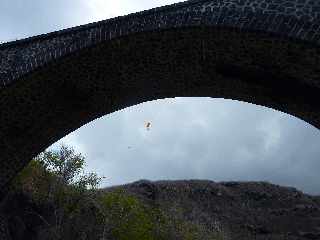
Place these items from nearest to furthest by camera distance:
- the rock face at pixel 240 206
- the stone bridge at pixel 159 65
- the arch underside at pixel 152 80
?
the stone bridge at pixel 159 65 → the arch underside at pixel 152 80 → the rock face at pixel 240 206

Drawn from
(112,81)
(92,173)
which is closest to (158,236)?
(92,173)

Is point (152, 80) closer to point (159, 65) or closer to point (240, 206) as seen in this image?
point (159, 65)

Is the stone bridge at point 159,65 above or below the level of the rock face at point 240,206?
below

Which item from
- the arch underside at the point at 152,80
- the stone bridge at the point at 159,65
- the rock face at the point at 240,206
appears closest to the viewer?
the stone bridge at the point at 159,65

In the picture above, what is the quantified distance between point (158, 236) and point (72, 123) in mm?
24398

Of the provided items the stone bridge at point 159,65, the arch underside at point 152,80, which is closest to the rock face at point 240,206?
the arch underside at point 152,80

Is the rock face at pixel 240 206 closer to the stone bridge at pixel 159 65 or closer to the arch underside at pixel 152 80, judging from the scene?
the arch underside at pixel 152 80

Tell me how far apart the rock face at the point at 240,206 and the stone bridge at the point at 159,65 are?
108 feet

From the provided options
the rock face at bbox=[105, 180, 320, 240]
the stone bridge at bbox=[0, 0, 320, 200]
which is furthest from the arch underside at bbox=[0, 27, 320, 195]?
the rock face at bbox=[105, 180, 320, 240]

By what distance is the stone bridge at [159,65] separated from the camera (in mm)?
8789

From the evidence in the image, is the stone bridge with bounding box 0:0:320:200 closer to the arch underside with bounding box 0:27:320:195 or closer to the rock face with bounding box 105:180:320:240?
the arch underside with bounding box 0:27:320:195

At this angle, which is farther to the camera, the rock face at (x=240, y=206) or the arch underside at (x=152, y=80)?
the rock face at (x=240, y=206)

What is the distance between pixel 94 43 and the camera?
10.3 m

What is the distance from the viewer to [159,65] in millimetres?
10672
